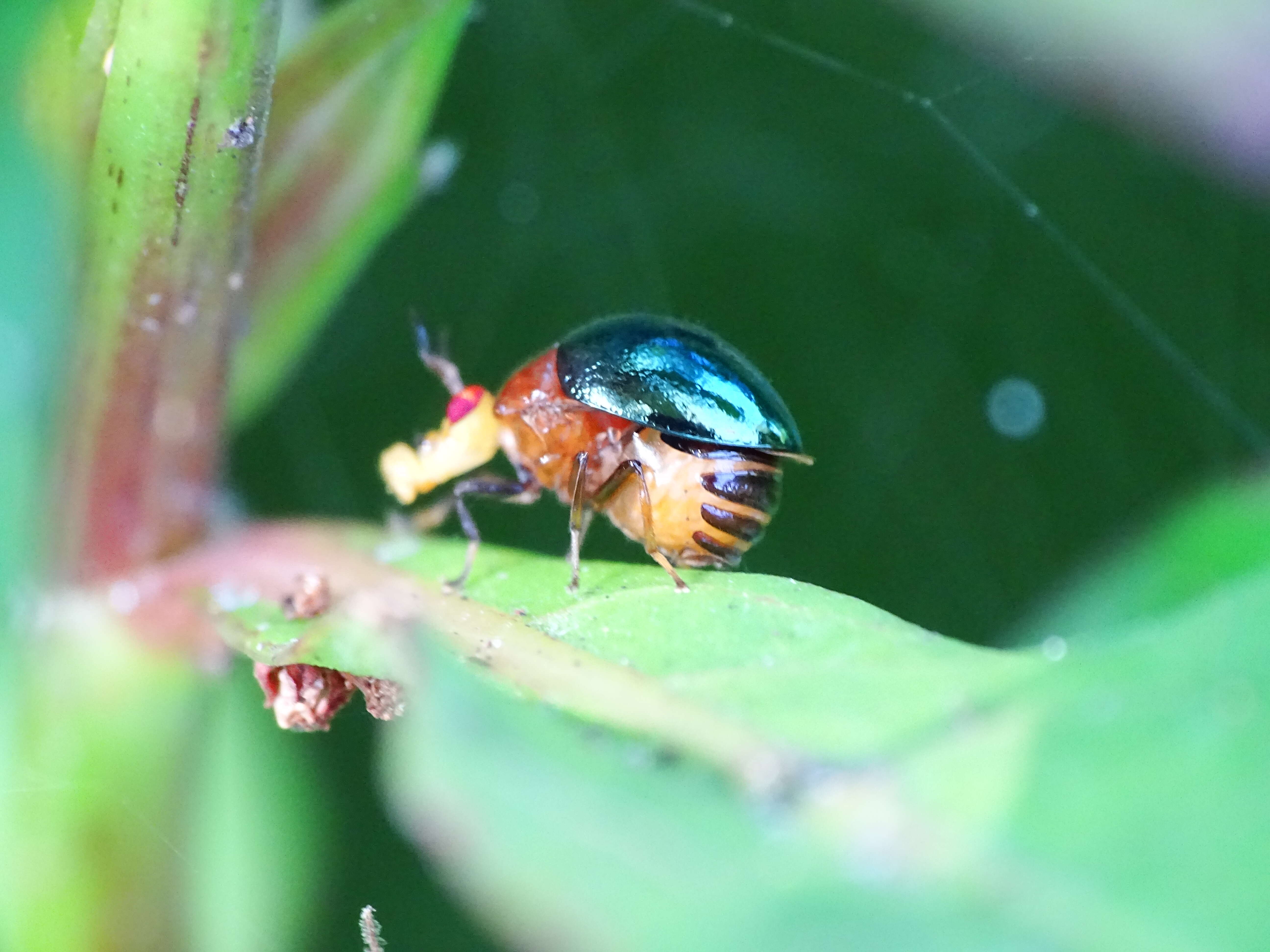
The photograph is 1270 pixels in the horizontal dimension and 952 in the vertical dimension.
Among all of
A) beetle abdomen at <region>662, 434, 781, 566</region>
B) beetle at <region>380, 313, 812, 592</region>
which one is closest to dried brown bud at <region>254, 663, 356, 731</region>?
beetle at <region>380, 313, 812, 592</region>

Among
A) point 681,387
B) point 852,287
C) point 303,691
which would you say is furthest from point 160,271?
point 852,287

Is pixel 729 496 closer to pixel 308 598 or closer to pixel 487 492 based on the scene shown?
pixel 487 492

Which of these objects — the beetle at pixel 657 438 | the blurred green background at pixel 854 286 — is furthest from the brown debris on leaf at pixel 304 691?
the blurred green background at pixel 854 286

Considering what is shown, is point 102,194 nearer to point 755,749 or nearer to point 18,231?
point 18,231

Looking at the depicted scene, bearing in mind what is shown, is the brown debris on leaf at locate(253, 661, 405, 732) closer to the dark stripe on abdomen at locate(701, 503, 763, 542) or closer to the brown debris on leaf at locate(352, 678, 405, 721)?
the brown debris on leaf at locate(352, 678, 405, 721)

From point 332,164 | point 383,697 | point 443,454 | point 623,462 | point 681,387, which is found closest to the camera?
point 383,697

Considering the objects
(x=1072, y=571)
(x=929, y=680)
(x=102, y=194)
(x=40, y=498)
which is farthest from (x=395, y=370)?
(x=929, y=680)
